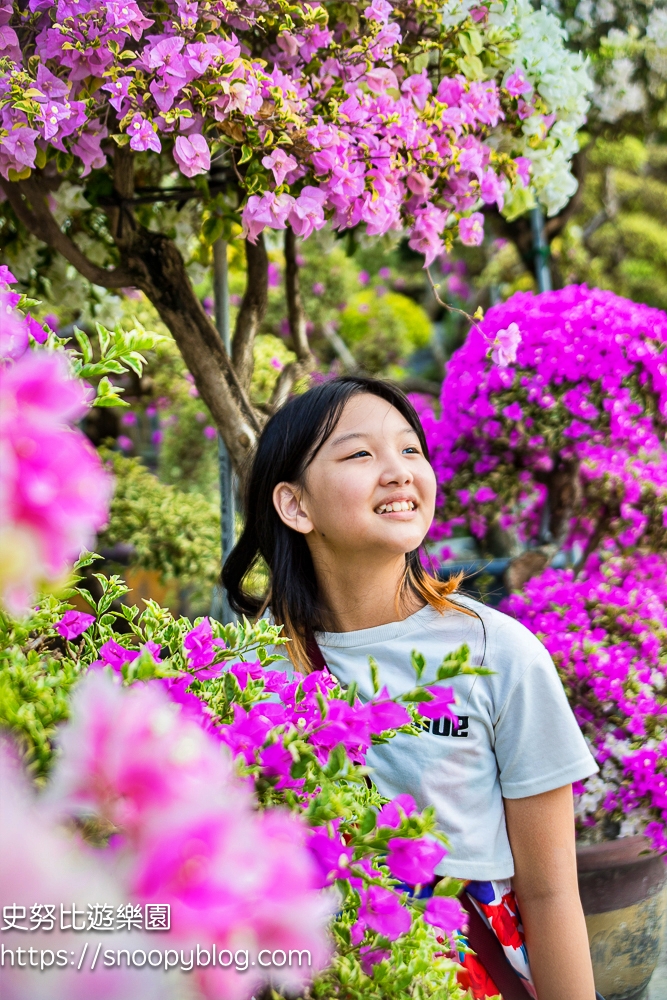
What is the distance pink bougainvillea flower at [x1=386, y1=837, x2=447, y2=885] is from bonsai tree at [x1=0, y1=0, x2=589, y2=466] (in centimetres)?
112

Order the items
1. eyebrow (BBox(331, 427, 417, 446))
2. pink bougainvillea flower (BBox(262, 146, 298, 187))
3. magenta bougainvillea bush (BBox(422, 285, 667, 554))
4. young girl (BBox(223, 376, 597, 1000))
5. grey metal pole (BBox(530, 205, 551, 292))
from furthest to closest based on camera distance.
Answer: grey metal pole (BBox(530, 205, 551, 292)), magenta bougainvillea bush (BBox(422, 285, 667, 554)), eyebrow (BBox(331, 427, 417, 446)), pink bougainvillea flower (BBox(262, 146, 298, 187)), young girl (BBox(223, 376, 597, 1000))

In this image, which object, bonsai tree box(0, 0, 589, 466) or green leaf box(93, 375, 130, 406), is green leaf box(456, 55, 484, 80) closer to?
bonsai tree box(0, 0, 589, 466)

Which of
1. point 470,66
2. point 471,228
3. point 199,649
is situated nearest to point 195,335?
point 471,228

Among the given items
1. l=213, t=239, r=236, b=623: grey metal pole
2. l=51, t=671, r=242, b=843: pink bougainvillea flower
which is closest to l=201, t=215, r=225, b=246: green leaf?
l=213, t=239, r=236, b=623: grey metal pole

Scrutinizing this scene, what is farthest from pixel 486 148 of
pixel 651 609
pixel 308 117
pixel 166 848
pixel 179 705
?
pixel 166 848


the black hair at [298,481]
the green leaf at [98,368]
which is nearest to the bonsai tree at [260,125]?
the black hair at [298,481]

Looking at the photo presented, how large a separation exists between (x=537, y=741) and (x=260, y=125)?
1.11 m

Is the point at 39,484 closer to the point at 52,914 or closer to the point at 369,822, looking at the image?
the point at 52,914

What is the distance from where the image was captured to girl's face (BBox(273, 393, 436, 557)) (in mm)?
1483

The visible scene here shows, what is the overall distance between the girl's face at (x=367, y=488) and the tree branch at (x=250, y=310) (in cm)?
58

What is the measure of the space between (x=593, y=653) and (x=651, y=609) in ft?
0.72

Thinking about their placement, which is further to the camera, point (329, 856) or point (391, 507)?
point (391, 507)

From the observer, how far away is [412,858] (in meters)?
0.68

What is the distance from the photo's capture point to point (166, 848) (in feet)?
1.31
